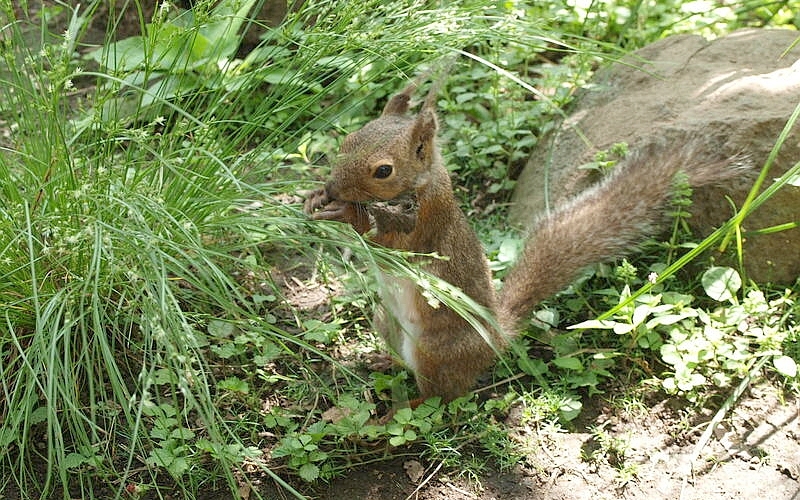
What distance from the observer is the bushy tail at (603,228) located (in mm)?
3094

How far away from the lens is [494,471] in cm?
281

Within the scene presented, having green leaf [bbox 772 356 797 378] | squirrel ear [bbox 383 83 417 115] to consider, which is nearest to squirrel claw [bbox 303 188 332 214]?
squirrel ear [bbox 383 83 417 115]

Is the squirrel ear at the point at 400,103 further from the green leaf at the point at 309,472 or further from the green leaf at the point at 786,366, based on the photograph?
the green leaf at the point at 786,366

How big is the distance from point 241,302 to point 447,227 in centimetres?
79

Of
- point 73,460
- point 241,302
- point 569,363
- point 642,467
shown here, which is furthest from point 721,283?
point 73,460

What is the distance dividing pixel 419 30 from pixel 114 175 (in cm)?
108

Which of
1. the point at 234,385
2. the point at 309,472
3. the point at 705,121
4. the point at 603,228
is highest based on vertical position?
the point at 705,121

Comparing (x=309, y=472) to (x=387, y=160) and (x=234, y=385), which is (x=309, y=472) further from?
(x=387, y=160)

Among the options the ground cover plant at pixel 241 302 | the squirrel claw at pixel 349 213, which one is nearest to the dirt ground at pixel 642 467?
the ground cover plant at pixel 241 302

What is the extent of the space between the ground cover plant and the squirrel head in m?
0.14

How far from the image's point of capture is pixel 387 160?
296 cm

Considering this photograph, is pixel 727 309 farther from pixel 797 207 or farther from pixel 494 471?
pixel 494 471

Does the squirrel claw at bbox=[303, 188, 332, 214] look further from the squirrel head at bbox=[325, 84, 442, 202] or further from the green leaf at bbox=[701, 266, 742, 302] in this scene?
the green leaf at bbox=[701, 266, 742, 302]

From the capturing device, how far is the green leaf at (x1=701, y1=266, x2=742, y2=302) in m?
3.14
